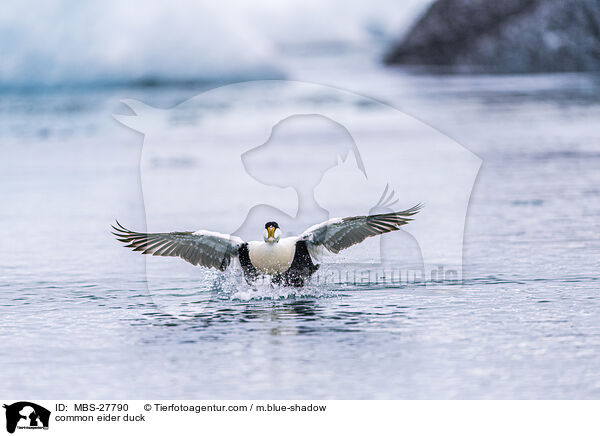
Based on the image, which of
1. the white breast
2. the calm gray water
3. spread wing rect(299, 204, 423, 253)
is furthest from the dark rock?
the white breast

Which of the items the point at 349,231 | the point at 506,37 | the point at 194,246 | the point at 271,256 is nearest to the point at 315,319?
the point at 271,256

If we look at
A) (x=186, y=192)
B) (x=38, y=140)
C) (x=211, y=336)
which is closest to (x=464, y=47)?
(x=38, y=140)

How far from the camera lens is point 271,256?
912cm

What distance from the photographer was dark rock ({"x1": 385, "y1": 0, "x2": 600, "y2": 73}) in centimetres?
4838

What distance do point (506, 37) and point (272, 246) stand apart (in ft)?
146

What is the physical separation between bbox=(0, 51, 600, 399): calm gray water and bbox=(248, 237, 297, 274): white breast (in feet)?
0.85

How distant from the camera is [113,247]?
38.6ft
